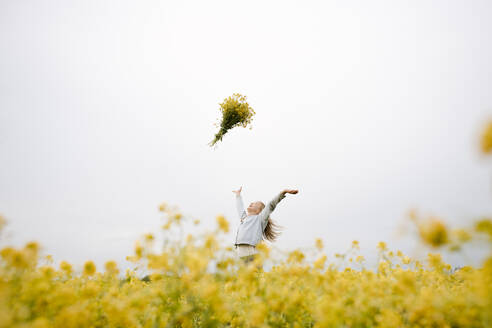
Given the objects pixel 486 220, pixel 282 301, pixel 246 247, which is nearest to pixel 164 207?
pixel 282 301

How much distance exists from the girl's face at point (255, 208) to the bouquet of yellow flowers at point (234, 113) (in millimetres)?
1722

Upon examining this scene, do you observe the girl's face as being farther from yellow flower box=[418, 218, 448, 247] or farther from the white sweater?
yellow flower box=[418, 218, 448, 247]

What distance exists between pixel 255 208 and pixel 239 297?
357 centimetres

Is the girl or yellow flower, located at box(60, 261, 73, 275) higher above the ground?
the girl

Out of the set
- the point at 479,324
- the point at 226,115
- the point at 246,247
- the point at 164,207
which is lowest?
the point at 479,324

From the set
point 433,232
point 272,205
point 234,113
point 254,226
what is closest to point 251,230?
point 254,226

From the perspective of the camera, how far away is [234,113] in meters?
5.81

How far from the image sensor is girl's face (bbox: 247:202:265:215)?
19.2 feet

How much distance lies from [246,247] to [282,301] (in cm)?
353

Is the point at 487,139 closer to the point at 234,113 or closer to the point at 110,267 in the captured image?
the point at 110,267

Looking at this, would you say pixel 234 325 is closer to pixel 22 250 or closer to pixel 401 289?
pixel 401 289

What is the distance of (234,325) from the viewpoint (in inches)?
84.4

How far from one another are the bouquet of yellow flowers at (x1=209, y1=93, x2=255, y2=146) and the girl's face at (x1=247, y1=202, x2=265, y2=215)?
172 centimetres

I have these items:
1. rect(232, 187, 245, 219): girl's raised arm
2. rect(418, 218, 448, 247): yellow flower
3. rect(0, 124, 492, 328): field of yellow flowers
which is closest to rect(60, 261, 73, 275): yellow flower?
rect(0, 124, 492, 328): field of yellow flowers
